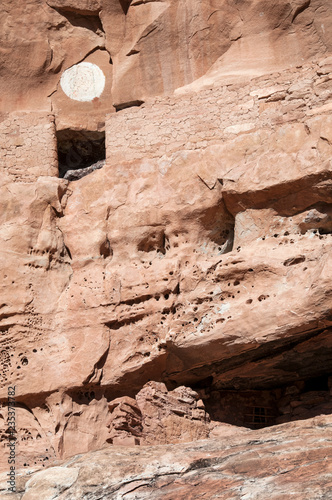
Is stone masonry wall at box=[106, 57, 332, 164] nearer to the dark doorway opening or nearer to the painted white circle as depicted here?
the dark doorway opening

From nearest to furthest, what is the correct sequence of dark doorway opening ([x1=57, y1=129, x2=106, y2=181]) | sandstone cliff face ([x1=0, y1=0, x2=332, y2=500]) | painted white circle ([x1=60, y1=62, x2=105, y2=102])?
1. sandstone cliff face ([x1=0, y1=0, x2=332, y2=500])
2. dark doorway opening ([x1=57, y1=129, x2=106, y2=181])
3. painted white circle ([x1=60, y1=62, x2=105, y2=102])

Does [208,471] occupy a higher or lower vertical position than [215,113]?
lower

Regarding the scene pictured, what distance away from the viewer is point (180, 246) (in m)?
11.7

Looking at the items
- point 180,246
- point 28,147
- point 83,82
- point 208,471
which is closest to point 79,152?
point 83,82

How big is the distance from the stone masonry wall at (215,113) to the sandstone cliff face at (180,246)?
0.9 inches

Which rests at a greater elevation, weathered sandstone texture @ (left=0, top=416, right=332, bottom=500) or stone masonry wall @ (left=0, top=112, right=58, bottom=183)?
stone masonry wall @ (left=0, top=112, right=58, bottom=183)

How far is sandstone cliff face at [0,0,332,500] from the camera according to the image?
1080 centimetres

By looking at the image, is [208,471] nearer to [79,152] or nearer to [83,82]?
[79,152]

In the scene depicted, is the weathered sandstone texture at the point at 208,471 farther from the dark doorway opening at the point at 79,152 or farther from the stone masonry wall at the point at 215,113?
the dark doorway opening at the point at 79,152

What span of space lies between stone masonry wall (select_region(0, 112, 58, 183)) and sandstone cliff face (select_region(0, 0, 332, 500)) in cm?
2

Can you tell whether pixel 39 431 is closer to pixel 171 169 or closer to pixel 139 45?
pixel 171 169

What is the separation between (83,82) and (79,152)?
3.99 ft

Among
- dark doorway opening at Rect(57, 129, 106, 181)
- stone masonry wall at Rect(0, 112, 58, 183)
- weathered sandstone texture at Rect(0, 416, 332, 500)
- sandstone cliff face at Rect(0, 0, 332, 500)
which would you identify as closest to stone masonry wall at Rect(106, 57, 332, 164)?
sandstone cliff face at Rect(0, 0, 332, 500)

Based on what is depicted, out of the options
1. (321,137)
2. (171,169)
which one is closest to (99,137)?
(171,169)
